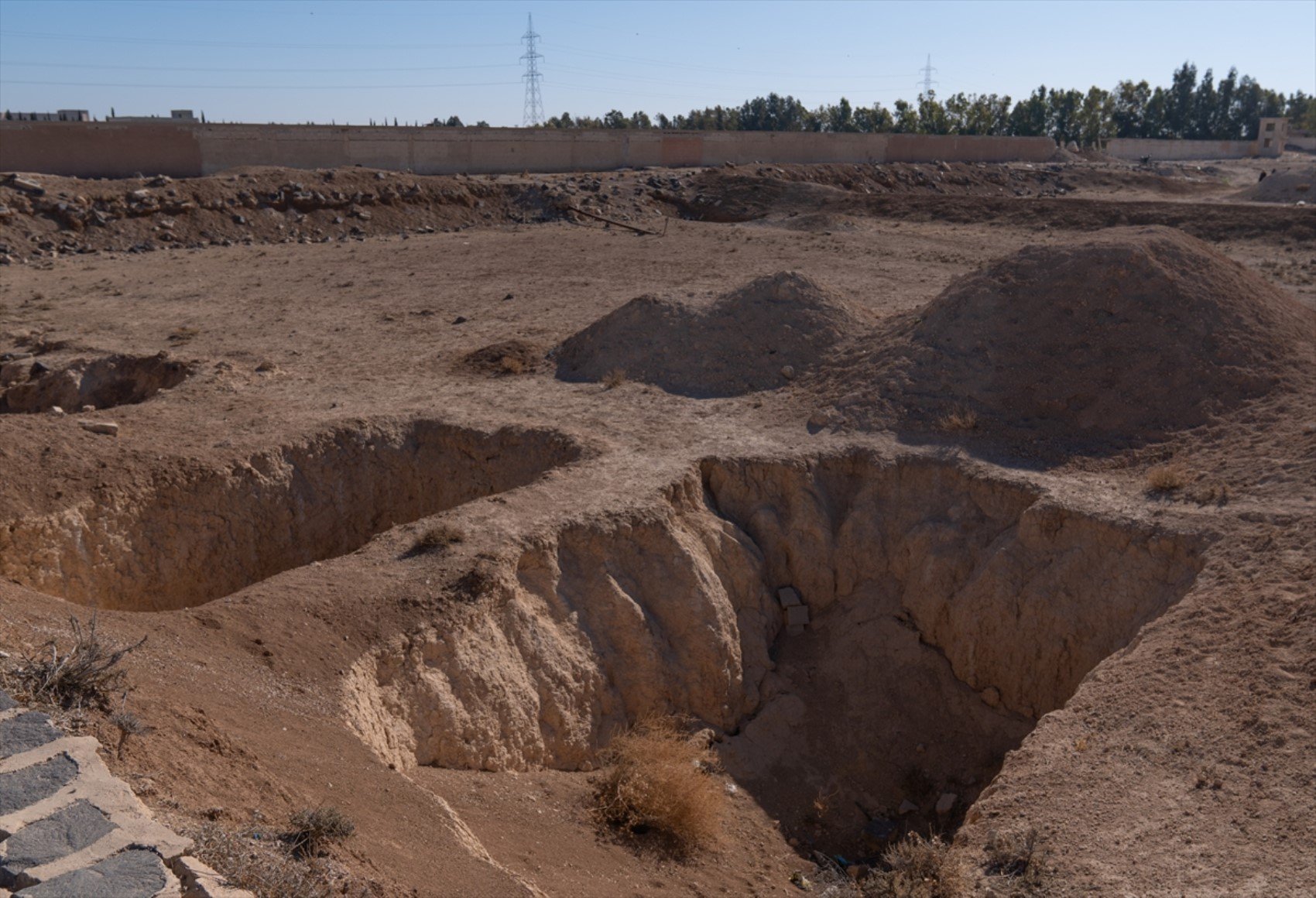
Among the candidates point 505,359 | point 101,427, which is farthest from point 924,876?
point 505,359

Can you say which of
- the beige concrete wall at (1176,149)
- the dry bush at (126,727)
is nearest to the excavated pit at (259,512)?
the dry bush at (126,727)

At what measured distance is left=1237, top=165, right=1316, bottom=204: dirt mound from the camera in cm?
3734

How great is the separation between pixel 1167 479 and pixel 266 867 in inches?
338

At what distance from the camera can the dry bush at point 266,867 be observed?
417cm

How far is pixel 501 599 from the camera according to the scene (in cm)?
857

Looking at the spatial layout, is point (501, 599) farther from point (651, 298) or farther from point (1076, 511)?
point (651, 298)

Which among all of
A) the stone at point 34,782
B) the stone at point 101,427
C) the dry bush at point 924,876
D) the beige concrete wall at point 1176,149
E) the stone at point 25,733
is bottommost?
the dry bush at point 924,876

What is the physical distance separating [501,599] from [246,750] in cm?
319

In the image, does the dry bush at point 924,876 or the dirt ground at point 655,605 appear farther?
the dirt ground at point 655,605

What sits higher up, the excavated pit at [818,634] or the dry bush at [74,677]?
Result: the dry bush at [74,677]

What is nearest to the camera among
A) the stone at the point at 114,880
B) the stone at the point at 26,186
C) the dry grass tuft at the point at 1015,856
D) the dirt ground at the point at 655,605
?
the stone at the point at 114,880

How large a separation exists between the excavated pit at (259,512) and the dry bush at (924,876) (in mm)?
5937

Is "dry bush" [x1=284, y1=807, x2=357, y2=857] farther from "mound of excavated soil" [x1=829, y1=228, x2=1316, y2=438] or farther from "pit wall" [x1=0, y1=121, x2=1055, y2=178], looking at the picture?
"pit wall" [x1=0, y1=121, x2=1055, y2=178]

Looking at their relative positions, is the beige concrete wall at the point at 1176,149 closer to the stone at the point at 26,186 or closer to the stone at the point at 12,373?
the stone at the point at 26,186
